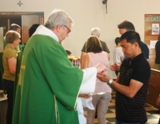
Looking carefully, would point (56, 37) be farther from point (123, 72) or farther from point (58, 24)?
point (123, 72)

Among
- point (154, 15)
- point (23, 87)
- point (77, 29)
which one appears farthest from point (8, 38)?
→ point (154, 15)

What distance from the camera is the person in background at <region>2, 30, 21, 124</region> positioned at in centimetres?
445

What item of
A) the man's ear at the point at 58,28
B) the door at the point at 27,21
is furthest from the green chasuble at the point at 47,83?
the door at the point at 27,21

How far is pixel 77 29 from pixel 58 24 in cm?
591

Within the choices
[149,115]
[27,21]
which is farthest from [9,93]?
[27,21]

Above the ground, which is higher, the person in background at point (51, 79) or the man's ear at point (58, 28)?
the man's ear at point (58, 28)

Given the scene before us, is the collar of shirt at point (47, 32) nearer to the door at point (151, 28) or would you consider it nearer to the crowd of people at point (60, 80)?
the crowd of people at point (60, 80)

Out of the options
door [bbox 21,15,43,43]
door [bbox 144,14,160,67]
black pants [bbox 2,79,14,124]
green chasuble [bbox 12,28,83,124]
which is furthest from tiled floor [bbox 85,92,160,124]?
green chasuble [bbox 12,28,83,124]

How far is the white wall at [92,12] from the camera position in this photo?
8039 millimetres

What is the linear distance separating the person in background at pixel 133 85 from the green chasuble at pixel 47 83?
47 cm

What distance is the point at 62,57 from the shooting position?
234 cm

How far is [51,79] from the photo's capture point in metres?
2.30

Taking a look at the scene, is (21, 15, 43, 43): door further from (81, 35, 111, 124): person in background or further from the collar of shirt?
the collar of shirt

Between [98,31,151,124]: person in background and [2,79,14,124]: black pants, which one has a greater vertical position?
[98,31,151,124]: person in background
